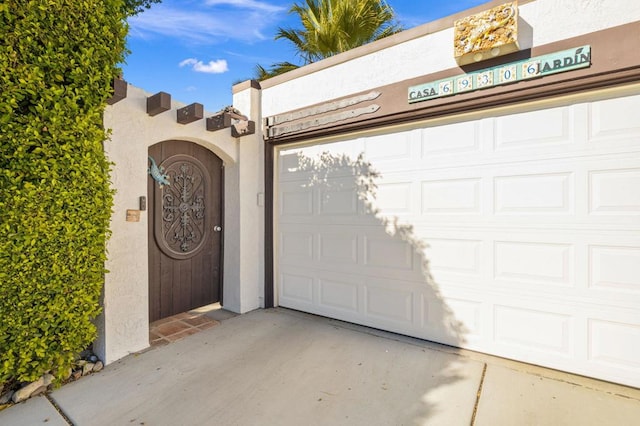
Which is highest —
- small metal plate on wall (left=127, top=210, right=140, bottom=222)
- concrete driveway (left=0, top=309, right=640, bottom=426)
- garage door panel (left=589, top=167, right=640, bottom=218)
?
garage door panel (left=589, top=167, right=640, bottom=218)

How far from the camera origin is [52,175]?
88.6 inches

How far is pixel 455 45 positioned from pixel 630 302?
103 inches

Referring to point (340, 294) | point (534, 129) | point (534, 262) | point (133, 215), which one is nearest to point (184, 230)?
point (133, 215)

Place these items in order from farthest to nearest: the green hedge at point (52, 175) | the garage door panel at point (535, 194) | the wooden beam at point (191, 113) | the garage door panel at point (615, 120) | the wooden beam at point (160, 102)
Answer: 1. the wooden beam at point (191, 113)
2. the wooden beam at point (160, 102)
3. the garage door panel at point (535, 194)
4. the garage door panel at point (615, 120)
5. the green hedge at point (52, 175)

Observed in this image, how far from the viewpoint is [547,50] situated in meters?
2.56

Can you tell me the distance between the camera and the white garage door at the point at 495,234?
2.43 m

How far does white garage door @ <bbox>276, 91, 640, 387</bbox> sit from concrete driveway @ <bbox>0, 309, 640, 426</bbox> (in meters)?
0.33

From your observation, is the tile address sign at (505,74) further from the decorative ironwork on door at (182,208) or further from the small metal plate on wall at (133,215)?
the small metal plate on wall at (133,215)

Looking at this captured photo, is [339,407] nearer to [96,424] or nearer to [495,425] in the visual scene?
[495,425]

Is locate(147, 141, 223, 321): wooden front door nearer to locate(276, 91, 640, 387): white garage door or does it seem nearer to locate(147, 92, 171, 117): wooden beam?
locate(147, 92, 171, 117): wooden beam

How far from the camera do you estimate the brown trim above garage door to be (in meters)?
2.32

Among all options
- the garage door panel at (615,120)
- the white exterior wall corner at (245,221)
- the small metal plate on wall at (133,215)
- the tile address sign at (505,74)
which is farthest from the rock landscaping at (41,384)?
the garage door panel at (615,120)

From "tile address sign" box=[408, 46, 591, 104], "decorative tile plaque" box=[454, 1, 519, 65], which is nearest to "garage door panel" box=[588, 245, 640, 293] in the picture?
"tile address sign" box=[408, 46, 591, 104]

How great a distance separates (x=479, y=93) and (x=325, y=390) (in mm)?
2946
